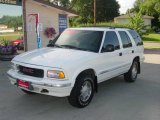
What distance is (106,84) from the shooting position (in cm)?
900

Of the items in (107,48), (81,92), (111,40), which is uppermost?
(111,40)

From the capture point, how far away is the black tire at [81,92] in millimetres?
6168

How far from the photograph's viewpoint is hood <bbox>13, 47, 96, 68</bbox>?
19.7 feet

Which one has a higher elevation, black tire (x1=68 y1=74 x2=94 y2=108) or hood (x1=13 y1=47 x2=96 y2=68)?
hood (x1=13 y1=47 x2=96 y2=68)

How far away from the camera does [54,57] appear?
20.6 ft

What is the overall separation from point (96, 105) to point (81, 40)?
69.5 inches

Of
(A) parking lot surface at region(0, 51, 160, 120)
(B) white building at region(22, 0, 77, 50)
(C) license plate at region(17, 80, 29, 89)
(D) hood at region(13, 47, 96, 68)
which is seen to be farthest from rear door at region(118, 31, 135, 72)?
(B) white building at region(22, 0, 77, 50)

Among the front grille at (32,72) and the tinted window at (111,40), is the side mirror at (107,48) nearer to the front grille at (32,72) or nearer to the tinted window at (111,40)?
the tinted window at (111,40)

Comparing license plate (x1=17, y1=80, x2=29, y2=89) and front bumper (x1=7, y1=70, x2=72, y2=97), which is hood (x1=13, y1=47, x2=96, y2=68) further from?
license plate (x1=17, y1=80, x2=29, y2=89)

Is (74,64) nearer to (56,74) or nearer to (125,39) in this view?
(56,74)

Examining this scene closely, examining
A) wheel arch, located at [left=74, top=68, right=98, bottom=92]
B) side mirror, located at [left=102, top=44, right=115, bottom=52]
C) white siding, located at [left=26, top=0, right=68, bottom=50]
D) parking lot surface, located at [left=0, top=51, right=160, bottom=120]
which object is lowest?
parking lot surface, located at [left=0, top=51, right=160, bottom=120]

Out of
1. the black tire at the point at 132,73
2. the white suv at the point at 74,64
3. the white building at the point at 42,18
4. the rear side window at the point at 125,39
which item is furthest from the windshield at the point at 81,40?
the white building at the point at 42,18

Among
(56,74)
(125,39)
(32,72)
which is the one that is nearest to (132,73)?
(125,39)

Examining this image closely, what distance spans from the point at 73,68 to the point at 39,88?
837 mm
